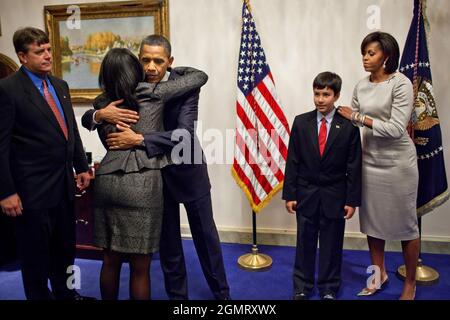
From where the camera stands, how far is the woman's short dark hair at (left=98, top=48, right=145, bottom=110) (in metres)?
1.76

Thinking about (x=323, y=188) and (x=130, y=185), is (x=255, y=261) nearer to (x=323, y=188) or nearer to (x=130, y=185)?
(x=323, y=188)

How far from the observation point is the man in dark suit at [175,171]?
1847 mm

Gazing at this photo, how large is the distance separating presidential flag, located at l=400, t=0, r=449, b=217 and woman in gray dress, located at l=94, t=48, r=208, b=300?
1823 mm

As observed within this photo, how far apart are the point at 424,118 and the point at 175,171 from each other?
1833 millimetres

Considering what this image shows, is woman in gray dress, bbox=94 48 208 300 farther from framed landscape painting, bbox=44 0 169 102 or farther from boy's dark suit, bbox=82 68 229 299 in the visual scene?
framed landscape painting, bbox=44 0 169 102

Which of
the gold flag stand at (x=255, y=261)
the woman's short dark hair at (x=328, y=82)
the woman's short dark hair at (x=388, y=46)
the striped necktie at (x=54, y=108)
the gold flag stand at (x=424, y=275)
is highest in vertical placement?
the woman's short dark hair at (x=388, y=46)

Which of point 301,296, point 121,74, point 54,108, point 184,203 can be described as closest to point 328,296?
point 301,296

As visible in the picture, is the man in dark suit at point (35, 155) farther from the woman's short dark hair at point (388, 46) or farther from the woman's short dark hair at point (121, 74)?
the woman's short dark hair at point (388, 46)

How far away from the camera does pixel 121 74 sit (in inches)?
69.6

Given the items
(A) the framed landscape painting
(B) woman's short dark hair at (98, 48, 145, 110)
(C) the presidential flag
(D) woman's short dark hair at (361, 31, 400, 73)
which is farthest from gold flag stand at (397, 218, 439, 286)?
(A) the framed landscape painting

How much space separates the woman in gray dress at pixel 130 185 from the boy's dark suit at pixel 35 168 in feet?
1.42

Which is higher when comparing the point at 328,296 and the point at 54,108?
the point at 54,108

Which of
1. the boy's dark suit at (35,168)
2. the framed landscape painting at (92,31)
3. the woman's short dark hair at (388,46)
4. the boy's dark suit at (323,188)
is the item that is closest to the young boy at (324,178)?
the boy's dark suit at (323,188)
